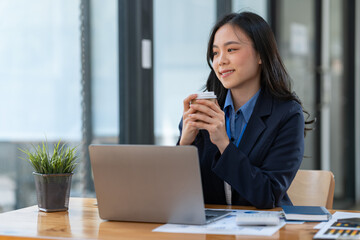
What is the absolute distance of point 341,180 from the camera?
Answer: 5738 millimetres

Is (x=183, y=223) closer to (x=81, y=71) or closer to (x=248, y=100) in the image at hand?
(x=248, y=100)

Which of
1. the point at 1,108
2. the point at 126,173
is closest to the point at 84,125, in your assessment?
the point at 1,108

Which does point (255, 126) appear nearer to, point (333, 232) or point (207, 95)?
point (207, 95)

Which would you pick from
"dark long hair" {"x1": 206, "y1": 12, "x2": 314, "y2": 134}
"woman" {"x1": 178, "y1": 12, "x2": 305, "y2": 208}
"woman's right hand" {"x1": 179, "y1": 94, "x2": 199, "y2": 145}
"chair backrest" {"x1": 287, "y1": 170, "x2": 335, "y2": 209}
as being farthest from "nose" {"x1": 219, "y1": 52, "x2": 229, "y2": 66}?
"chair backrest" {"x1": 287, "y1": 170, "x2": 335, "y2": 209}

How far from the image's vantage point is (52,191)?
1.57 m

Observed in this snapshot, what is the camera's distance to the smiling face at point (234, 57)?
1.86 m

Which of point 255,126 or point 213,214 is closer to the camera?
point 213,214

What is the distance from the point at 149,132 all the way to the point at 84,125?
40 centimetres

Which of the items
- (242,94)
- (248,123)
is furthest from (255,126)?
(242,94)

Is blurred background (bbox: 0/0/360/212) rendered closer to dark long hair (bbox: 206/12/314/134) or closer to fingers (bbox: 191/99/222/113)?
dark long hair (bbox: 206/12/314/134)

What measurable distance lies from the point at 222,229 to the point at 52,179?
549mm

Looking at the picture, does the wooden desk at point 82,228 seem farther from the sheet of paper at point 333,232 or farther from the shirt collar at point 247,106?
the shirt collar at point 247,106

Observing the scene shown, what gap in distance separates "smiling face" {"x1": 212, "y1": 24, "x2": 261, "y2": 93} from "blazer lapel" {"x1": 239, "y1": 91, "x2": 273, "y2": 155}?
0.12 meters

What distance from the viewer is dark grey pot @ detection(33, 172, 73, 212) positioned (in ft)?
5.12
